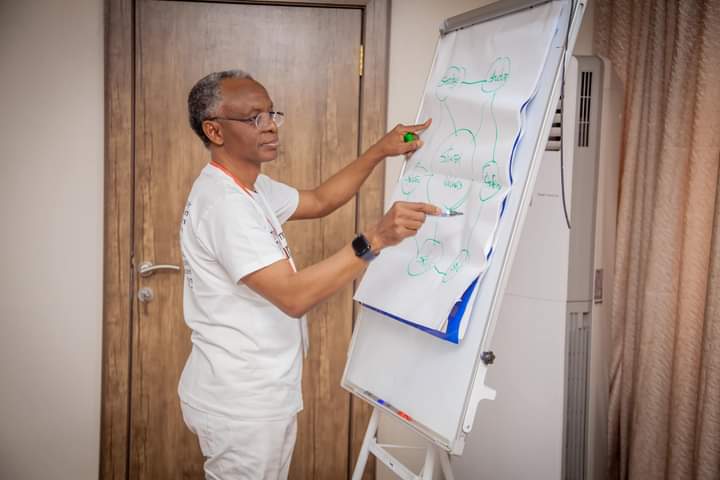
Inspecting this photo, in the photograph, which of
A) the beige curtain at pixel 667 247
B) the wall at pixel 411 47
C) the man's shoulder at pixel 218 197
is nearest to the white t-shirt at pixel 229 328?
the man's shoulder at pixel 218 197

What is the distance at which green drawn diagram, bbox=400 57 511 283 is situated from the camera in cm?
143

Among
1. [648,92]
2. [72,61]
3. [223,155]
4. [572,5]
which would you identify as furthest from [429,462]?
[72,61]

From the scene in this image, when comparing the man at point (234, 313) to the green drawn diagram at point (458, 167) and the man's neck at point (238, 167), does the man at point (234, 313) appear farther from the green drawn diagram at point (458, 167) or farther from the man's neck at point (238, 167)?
the green drawn diagram at point (458, 167)

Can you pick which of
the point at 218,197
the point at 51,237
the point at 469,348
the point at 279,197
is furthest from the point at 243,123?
the point at 51,237

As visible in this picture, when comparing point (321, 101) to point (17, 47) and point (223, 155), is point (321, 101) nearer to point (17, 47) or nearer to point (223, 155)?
point (223, 155)

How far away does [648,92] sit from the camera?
1.91m

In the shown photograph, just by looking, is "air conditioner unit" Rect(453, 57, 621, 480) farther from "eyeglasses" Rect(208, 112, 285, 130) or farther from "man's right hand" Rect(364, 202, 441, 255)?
"eyeglasses" Rect(208, 112, 285, 130)

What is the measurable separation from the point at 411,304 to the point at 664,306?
82 cm

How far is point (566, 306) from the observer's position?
1.80m

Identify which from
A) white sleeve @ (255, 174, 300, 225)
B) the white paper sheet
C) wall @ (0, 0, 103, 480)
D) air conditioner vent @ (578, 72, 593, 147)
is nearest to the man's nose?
white sleeve @ (255, 174, 300, 225)

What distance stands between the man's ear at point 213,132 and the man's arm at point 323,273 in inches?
14.5

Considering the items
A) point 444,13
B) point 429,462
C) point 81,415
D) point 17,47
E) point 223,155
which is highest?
point 444,13

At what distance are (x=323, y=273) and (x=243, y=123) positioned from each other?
436 millimetres

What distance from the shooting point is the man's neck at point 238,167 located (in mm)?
1569
